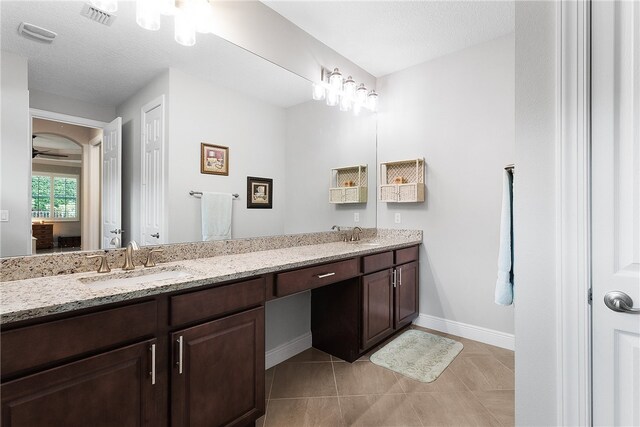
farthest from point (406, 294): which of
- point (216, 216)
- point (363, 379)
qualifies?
point (216, 216)

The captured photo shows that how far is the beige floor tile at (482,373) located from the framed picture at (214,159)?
218 cm

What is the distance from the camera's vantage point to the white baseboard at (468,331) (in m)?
2.56

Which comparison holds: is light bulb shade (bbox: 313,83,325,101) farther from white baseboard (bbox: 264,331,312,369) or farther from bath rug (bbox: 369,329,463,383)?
bath rug (bbox: 369,329,463,383)

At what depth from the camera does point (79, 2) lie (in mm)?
1416

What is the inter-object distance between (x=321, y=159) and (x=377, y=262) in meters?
1.06

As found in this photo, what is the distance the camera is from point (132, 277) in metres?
1.46

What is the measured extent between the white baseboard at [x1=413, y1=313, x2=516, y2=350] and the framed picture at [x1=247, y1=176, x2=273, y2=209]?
199 cm

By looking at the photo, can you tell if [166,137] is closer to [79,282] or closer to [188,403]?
[79,282]

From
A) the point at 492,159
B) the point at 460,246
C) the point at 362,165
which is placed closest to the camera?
the point at 492,159

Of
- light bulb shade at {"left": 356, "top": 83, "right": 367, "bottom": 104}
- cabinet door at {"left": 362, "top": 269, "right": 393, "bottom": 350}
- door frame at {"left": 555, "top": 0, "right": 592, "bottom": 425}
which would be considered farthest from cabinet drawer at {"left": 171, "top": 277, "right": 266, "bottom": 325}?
light bulb shade at {"left": 356, "top": 83, "right": 367, "bottom": 104}

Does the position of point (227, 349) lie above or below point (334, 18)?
below

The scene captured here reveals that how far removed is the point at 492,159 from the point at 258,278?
2.27m

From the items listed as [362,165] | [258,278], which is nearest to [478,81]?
[362,165]

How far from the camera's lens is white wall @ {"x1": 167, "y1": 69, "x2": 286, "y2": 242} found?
1784mm
